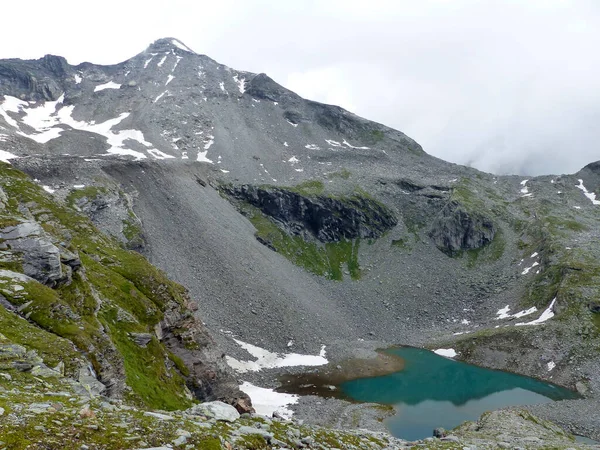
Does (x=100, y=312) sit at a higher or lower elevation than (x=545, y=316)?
lower

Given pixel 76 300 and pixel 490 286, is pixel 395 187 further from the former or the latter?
pixel 76 300

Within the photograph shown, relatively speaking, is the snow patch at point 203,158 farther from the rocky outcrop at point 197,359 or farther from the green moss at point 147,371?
the green moss at point 147,371

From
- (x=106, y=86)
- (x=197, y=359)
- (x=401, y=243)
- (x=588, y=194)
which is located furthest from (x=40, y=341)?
(x=588, y=194)

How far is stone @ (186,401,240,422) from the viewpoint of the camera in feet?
50.3

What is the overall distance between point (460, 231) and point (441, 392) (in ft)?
259

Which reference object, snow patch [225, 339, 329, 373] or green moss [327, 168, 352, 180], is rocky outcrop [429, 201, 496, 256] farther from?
snow patch [225, 339, 329, 373]

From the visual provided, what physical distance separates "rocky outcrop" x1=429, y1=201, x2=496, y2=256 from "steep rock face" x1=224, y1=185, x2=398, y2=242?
16.1m

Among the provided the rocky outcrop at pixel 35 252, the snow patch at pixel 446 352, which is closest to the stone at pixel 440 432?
the rocky outcrop at pixel 35 252

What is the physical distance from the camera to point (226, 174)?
459ft

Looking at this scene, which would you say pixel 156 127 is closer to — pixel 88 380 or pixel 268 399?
pixel 268 399

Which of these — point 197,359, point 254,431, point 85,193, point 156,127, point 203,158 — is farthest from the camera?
point 156,127

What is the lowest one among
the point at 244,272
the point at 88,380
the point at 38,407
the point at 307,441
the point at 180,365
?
the point at 180,365

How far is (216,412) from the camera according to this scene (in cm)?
1595

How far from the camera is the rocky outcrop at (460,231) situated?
13675 cm
